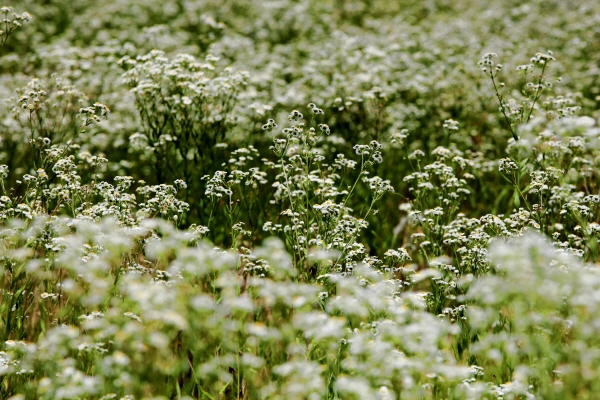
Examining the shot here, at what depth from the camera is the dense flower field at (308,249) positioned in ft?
10.9

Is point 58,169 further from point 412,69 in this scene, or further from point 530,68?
point 412,69

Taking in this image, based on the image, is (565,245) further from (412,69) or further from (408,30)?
(408,30)

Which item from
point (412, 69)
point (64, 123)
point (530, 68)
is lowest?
point (64, 123)

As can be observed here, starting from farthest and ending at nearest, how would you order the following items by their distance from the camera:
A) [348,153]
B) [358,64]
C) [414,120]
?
Answer: 1. [358,64]
2. [414,120]
3. [348,153]

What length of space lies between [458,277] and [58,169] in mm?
3976

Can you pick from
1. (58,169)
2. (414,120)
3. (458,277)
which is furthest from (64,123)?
(458,277)

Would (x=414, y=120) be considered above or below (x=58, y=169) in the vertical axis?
below

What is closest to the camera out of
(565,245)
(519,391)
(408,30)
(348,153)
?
(519,391)

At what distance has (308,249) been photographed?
5426 mm

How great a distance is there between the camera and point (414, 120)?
970cm

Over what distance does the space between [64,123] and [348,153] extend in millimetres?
5015

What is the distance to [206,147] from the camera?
740cm

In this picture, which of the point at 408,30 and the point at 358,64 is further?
the point at 408,30

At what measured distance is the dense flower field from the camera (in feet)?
10.9
